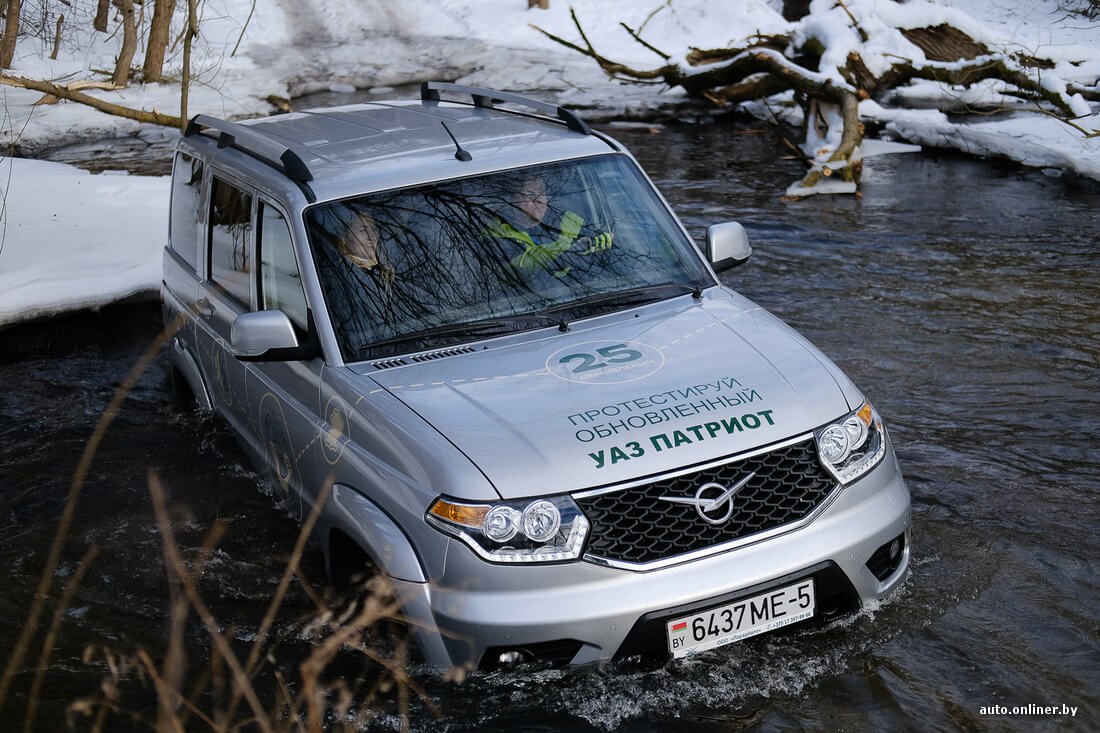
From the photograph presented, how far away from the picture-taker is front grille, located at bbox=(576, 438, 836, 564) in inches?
144

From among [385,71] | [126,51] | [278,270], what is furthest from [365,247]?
[385,71]

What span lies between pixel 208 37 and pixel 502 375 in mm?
22715

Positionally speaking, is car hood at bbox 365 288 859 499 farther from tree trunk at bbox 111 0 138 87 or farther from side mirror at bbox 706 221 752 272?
tree trunk at bbox 111 0 138 87

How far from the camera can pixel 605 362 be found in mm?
4164

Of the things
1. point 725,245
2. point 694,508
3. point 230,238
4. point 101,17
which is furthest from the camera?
point 101,17

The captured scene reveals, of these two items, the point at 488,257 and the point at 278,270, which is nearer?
the point at 488,257

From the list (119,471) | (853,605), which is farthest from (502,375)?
(119,471)

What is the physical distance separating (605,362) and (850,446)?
35.0 inches

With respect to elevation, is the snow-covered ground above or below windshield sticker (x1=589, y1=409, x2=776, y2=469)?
below

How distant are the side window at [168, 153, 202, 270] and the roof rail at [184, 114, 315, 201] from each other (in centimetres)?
23

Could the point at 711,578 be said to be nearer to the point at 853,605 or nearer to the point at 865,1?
the point at 853,605

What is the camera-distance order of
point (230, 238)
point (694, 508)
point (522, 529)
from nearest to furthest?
1. point (522, 529)
2. point (694, 508)
3. point (230, 238)

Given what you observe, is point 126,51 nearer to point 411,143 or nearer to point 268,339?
point 411,143

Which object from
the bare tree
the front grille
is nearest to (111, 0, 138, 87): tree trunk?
the bare tree
